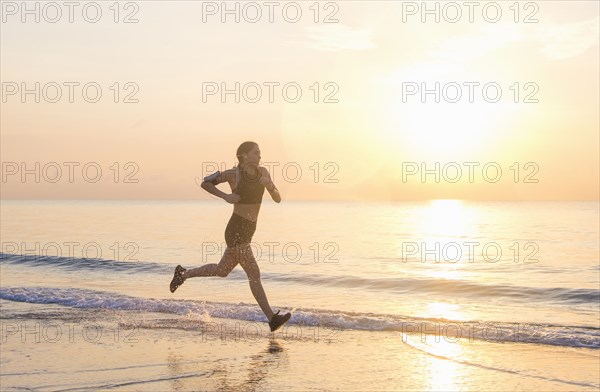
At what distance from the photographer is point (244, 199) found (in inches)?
377

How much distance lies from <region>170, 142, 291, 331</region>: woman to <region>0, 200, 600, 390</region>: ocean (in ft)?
3.12

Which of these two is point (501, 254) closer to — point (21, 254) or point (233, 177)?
point (21, 254)

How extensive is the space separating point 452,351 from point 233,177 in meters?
3.70

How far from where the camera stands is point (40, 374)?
25.5 ft

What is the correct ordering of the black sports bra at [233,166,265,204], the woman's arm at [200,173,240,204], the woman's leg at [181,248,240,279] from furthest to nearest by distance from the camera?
Answer: the woman's leg at [181,248,240,279], the black sports bra at [233,166,265,204], the woman's arm at [200,173,240,204]

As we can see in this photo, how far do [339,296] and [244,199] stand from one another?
9348mm

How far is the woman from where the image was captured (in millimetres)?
9445

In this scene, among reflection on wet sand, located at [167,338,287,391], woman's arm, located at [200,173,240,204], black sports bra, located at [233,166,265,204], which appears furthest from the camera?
black sports bra, located at [233,166,265,204]

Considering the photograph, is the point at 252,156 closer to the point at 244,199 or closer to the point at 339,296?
the point at 244,199

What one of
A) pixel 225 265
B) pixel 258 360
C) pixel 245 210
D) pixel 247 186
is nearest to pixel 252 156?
pixel 247 186

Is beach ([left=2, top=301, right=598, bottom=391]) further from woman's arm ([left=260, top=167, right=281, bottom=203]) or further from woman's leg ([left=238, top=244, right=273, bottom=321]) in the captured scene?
woman's arm ([left=260, top=167, right=281, bottom=203])

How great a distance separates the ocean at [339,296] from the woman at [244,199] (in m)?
0.95

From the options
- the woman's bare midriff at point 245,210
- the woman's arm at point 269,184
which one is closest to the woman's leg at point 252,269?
the woman's bare midriff at point 245,210

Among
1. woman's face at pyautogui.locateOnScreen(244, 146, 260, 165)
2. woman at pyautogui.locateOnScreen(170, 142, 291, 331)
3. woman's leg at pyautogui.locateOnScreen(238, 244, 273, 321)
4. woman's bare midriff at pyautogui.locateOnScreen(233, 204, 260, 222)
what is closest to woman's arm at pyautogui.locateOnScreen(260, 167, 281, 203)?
woman at pyautogui.locateOnScreen(170, 142, 291, 331)
